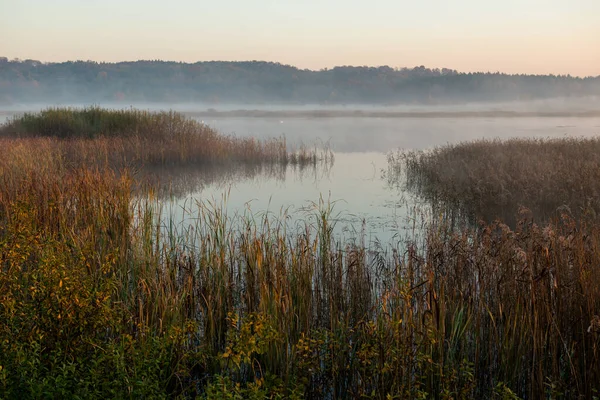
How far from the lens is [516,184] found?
1192 centimetres

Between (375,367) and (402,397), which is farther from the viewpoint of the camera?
(375,367)

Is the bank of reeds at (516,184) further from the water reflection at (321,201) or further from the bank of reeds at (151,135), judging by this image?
the bank of reeds at (151,135)

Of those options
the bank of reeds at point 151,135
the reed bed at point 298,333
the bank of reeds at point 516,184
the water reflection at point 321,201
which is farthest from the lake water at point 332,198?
the reed bed at point 298,333

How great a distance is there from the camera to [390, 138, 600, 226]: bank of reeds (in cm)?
1092

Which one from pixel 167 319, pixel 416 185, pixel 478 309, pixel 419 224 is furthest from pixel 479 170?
pixel 167 319

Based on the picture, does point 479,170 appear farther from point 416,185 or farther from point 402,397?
point 402,397

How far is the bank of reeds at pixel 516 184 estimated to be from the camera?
10922 mm

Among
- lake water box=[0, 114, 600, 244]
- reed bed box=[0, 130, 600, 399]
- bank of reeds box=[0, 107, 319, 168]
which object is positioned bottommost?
lake water box=[0, 114, 600, 244]

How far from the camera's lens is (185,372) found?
412cm

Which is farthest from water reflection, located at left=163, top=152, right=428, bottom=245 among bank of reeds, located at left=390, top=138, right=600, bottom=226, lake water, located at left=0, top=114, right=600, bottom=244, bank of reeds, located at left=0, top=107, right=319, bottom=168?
bank of reeds, located at left=0, top=107, right=319, bottom=168

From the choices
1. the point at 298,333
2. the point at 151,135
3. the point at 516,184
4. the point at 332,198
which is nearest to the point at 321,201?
the point at 332,198

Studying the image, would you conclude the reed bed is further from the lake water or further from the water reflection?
the lake water

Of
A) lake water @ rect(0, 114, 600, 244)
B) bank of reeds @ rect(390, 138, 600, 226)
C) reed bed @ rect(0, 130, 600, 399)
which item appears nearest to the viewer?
reed bed @ rect(0, 130, 600, 399)

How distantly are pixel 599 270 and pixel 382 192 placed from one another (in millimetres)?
10661
